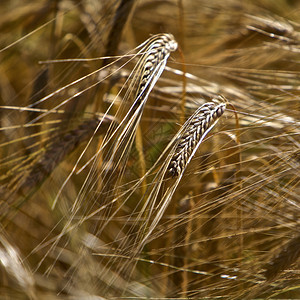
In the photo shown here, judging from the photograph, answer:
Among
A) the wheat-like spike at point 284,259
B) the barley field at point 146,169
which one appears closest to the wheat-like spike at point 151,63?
the barley field at point 146,169

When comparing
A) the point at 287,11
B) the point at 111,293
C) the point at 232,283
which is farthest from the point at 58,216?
the point at 287,11

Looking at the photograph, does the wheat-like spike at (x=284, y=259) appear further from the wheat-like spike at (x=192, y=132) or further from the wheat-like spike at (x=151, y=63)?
the wheat-like spike at (x=151, y=63)

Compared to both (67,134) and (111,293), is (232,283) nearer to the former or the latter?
(111,293)

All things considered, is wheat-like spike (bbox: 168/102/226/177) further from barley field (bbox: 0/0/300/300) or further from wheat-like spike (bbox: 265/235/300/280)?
wheat-like spike (bbox: 265/235/300/280)

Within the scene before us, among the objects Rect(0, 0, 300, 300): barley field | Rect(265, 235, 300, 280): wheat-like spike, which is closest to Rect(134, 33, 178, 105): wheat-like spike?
Rect(0, 0, 300, 300): barley field

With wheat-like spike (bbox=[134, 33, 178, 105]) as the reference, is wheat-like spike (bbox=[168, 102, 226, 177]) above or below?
below
